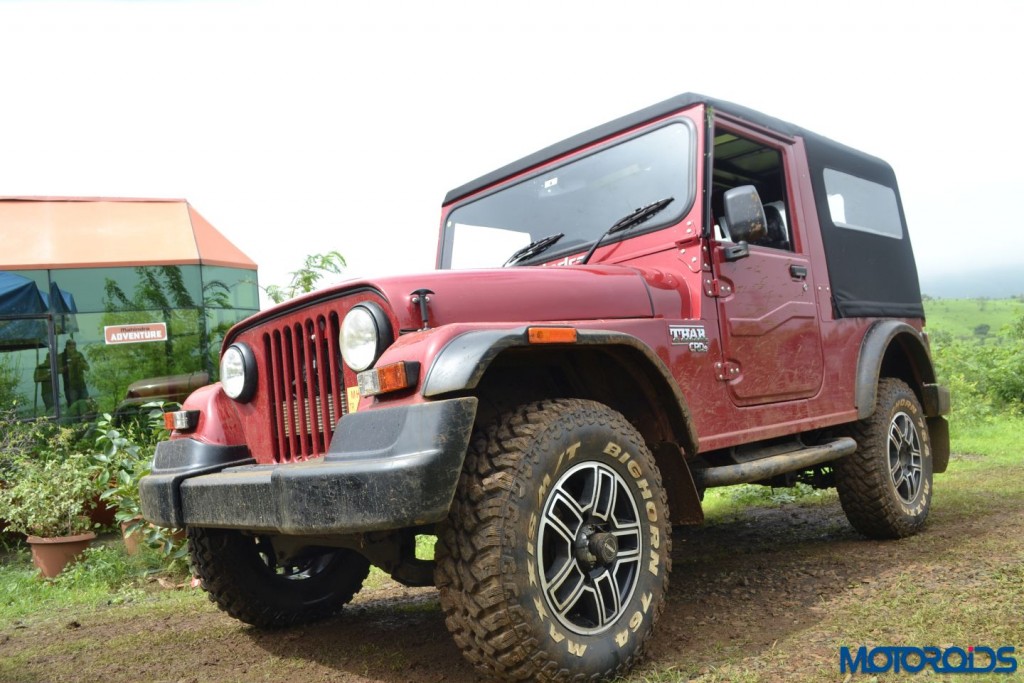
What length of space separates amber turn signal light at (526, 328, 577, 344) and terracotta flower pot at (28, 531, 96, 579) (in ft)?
14.5

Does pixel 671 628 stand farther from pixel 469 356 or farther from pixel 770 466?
pixel 469 356

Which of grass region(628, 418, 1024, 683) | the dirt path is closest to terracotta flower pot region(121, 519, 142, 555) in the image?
the dirt path

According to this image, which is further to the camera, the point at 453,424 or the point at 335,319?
the point at 335,319

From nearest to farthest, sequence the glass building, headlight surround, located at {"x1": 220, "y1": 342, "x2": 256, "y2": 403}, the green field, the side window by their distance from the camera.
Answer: headlight surround, located at {"x1": 220, "y1": 342, "x2": 256, "y2": 403}, the side window, the glass building, the green field

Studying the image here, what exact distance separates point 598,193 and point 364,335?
168 centimetres

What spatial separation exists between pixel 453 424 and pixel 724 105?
2350 millimetres

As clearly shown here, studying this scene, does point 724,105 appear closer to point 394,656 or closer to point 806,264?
point 806,264

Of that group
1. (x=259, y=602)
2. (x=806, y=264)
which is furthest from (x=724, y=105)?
(x=259, y=602)

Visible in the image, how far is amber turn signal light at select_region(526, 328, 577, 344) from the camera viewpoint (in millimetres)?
2453

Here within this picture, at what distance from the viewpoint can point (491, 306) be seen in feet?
9.02

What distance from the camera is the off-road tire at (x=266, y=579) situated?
332cm

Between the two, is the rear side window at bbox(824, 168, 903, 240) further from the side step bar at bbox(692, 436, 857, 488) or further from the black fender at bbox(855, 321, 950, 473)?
the side step bar at bbox(692, 436, 857, 488)

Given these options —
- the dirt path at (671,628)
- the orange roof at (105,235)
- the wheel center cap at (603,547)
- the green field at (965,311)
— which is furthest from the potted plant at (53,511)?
the green field at (965,311)

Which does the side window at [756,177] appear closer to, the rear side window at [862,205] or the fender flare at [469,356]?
the rear side window at [862,205]
